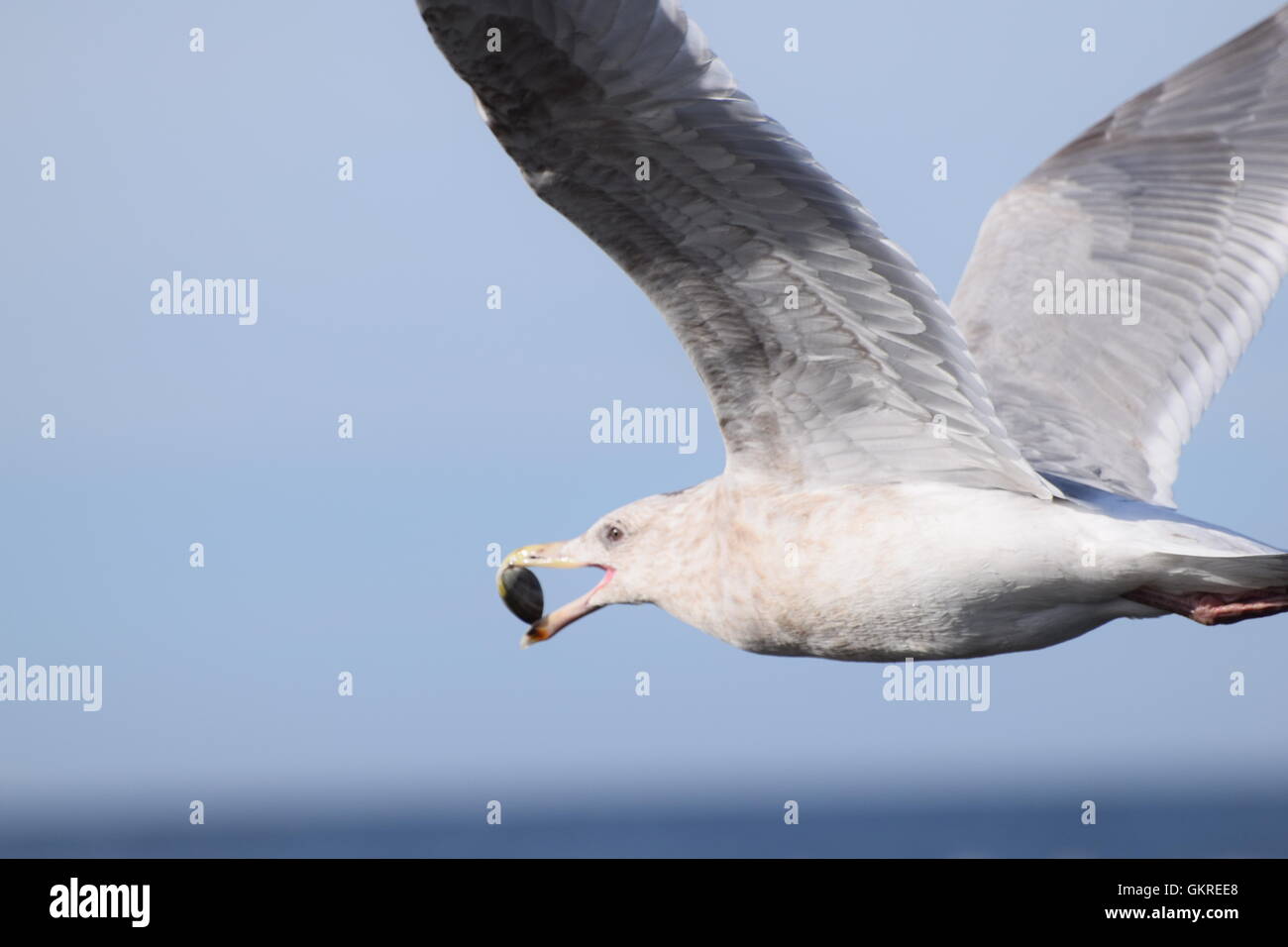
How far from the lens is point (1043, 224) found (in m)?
8.73

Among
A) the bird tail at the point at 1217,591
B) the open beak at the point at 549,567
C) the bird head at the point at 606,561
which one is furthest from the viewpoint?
the open beak at the point at 549,567

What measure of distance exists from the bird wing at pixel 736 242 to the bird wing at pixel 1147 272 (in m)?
1.17

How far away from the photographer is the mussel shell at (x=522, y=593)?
779 cm

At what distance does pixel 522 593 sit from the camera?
787 cm

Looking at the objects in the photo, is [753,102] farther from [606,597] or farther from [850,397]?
[606,597]

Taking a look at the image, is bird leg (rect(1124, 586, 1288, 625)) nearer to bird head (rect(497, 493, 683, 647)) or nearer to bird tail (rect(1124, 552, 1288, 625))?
bird tail (rect(1124, 552, 1288, 625))

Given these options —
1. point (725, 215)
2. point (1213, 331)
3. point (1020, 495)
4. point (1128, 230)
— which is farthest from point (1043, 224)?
point (725, 215)

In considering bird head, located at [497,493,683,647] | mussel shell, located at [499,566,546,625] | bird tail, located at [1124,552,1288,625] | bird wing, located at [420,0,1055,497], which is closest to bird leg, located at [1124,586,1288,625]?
bird tail, located at [1124,552,1288,625]

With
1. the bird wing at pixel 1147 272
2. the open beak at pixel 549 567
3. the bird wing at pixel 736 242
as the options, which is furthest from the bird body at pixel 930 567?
the bird wing at pixel 1147 272

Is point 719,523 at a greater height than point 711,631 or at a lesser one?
greater

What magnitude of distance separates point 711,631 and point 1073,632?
1.49 m

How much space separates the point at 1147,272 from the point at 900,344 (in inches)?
109

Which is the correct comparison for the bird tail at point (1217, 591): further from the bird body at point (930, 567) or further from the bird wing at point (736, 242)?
the bird wing at point (736, 242)

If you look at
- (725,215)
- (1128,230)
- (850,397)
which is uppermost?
(1128,230)
